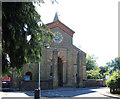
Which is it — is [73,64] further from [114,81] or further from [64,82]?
[114,81]

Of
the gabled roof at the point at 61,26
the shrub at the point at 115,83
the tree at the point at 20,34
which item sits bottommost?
the shrub at the point at 115,83

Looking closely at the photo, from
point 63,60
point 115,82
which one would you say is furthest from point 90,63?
point 115,82

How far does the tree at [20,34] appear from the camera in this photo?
19.9 ft

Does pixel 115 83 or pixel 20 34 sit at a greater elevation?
pixel 20 34

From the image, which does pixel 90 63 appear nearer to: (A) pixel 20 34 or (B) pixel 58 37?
(B) pixel 58 37

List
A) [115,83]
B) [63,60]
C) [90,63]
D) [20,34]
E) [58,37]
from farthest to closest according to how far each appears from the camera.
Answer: [90,63] < [58,37] < [63,60] < [115,83] < [20,34]

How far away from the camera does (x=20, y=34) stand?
642 cm

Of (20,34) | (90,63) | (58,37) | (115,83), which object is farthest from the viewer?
(90,63)

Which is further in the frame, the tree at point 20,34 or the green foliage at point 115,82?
the green foliage at point 115,82

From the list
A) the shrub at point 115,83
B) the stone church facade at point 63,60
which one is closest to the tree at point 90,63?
the stone church facade at point 63,60

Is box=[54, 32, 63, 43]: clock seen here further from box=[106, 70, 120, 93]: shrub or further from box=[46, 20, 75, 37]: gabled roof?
box=[106, 70, 120, 93]: shrub

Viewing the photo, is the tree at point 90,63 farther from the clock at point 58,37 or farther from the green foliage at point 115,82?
the green foliage at point 115,82

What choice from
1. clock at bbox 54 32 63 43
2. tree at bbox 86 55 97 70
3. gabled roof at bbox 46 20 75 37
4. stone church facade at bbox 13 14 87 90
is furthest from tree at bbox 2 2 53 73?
tree at bbox 86 55 97 70

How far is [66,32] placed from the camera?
34688mm
